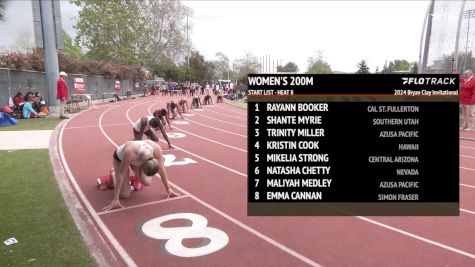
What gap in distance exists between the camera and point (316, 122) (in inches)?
181

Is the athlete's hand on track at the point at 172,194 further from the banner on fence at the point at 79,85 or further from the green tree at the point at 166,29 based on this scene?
the green tree at the point at 166,29

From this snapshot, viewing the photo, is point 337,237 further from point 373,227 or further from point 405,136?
point 405,136

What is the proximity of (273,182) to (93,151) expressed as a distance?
712cm

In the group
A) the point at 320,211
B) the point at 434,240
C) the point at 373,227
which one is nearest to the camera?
the point at 434,240

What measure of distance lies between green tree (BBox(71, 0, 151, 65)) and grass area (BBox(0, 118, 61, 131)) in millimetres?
28599

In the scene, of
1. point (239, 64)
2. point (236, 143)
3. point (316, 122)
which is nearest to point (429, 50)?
point (236, 143)

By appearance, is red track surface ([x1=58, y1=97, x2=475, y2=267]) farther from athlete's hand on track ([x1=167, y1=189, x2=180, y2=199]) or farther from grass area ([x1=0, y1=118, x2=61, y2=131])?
grass area ([x1=0, y1=118, x2=61, y2=131])

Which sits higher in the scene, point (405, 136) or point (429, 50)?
point (429, 50)

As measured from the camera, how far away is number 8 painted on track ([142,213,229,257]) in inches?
180

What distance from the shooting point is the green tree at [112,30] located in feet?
139

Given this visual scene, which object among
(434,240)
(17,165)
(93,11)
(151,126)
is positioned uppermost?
(93,11)

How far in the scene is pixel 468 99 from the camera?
14.6 m
